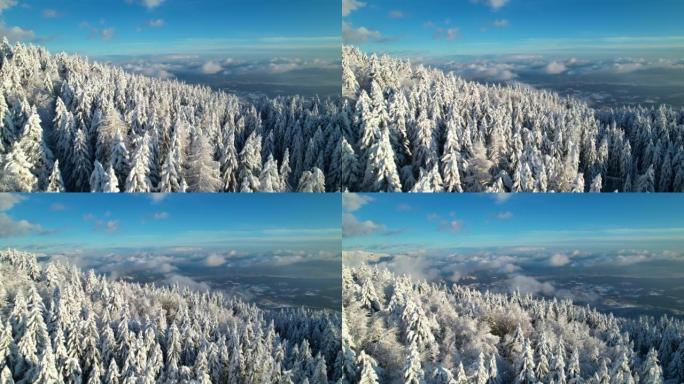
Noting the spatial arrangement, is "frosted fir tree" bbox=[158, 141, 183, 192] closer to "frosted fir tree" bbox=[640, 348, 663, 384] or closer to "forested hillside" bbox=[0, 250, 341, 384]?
"forested hillside" bbox=[0, 250, 341, 384]

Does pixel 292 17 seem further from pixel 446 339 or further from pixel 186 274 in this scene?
pixel 446 339

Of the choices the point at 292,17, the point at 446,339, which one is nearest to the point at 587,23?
the point at 292,17

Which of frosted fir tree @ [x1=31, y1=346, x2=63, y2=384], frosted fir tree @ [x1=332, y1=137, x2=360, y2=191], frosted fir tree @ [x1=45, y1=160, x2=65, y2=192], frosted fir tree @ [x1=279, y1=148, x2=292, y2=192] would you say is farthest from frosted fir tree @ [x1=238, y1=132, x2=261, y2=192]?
frosted fir tree @ [x1=31, y1=346, x2=63, y2=384]

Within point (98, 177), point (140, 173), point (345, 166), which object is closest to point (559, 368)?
point (345, 166)

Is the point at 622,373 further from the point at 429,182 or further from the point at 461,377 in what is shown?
the point at 429,182

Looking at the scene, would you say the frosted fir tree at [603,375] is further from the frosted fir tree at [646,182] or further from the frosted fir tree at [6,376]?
the frosted fir tree at [6,376]

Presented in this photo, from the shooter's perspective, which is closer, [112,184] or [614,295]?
[112,184]
